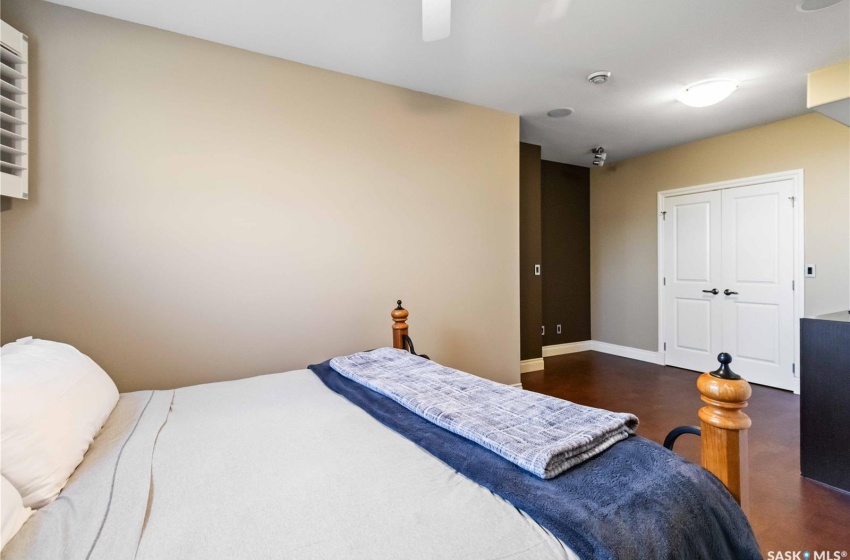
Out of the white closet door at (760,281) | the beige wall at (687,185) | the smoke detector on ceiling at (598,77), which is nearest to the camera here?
the smoke detector on ceiling at (598,77)

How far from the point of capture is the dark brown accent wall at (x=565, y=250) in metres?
5.63

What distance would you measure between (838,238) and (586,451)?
4274mm

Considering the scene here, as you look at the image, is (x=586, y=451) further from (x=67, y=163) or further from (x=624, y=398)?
(x=624, y=398)

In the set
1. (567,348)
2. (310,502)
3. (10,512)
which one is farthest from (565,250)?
(10,512)

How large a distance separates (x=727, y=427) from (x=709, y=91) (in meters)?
3.16

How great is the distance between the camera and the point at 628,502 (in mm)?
889

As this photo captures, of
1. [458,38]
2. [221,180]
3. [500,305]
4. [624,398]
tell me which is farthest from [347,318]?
[624,398]

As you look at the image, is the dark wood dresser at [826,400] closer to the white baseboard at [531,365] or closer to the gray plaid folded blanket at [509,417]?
the gray plaid folded blanket at [509,417]

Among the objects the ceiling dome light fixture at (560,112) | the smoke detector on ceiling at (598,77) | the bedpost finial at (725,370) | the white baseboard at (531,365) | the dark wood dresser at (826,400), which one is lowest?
the white baseboard at (531,365)

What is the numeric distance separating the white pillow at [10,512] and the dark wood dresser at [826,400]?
3461mm

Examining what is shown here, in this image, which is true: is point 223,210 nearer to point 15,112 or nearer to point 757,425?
point 15,112

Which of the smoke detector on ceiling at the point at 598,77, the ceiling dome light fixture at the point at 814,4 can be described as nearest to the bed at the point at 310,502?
the ceiling dome light fixture at the point at 814,4

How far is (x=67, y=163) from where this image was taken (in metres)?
2.18

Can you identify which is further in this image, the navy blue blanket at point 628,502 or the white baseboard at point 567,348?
the white baseboard at point 567,348
